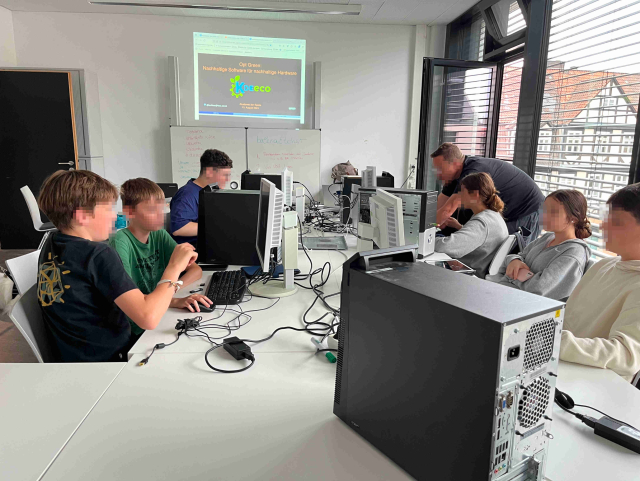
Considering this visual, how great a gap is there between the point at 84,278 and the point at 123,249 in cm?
45

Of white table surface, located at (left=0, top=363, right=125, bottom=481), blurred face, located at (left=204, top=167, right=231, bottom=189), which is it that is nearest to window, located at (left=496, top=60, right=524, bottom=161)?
blurred face, located at (left=204, top=167, right=231, bottom=189)

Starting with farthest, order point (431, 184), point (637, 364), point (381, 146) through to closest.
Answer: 1. point (381, 146)
2. point (431, 184)
3. point (637, 364)

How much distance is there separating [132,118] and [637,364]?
551 cm

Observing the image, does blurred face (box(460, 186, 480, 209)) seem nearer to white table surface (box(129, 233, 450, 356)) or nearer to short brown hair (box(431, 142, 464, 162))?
short brown hair (box(431, 142, 464, 162))

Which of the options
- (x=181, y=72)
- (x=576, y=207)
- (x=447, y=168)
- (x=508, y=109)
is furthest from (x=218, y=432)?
(x=181, y=72)

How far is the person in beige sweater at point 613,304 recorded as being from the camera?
1.19m

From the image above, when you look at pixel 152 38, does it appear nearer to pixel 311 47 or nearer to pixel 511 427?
pixel 311 47

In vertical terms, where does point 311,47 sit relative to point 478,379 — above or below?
above

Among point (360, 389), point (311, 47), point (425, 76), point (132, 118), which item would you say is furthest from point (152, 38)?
point (360, 389)

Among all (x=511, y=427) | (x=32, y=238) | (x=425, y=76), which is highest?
(x=425, y=76)

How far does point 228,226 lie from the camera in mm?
2078

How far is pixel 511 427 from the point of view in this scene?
680mm

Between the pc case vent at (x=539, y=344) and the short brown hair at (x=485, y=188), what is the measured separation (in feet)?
6.51

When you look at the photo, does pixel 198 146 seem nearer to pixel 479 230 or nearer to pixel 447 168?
pixel 447 168
